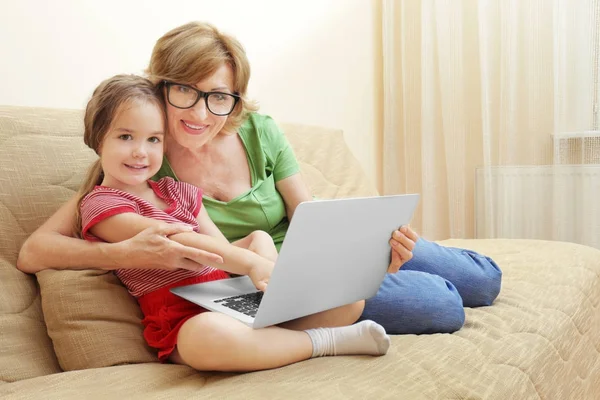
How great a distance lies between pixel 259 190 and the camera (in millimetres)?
1364

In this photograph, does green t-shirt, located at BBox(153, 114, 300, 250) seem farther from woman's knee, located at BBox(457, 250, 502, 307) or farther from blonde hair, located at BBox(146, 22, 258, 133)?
woman's knee, located at BBox(457, 250, 502, 307)

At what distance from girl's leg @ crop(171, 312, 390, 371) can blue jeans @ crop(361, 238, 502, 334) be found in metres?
0.18

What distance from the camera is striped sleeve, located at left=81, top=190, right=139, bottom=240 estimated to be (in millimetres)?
1057

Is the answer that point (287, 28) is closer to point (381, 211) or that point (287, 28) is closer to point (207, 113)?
point (207, 113)

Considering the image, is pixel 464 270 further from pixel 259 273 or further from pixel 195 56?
pixel 195 56

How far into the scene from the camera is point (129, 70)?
1786mm

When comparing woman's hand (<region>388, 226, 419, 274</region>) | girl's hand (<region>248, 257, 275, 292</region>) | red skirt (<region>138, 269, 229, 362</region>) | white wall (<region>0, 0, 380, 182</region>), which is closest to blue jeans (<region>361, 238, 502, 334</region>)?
woman's hand (<region>388, 226, 419, 274</region>)

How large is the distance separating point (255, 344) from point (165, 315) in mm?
203

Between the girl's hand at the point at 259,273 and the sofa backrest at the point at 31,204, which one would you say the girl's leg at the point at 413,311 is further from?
the sofa backrest at the point at 31,204

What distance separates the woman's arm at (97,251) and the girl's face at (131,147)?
0.38ft

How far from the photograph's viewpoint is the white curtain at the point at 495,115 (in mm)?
2473

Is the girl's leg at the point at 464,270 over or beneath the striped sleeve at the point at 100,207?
beneath

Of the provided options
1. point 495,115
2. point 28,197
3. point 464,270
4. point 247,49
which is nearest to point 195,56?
point 28,197

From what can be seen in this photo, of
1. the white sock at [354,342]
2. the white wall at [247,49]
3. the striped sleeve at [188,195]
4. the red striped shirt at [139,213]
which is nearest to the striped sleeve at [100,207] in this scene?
the red striped shirt at [139,213]
